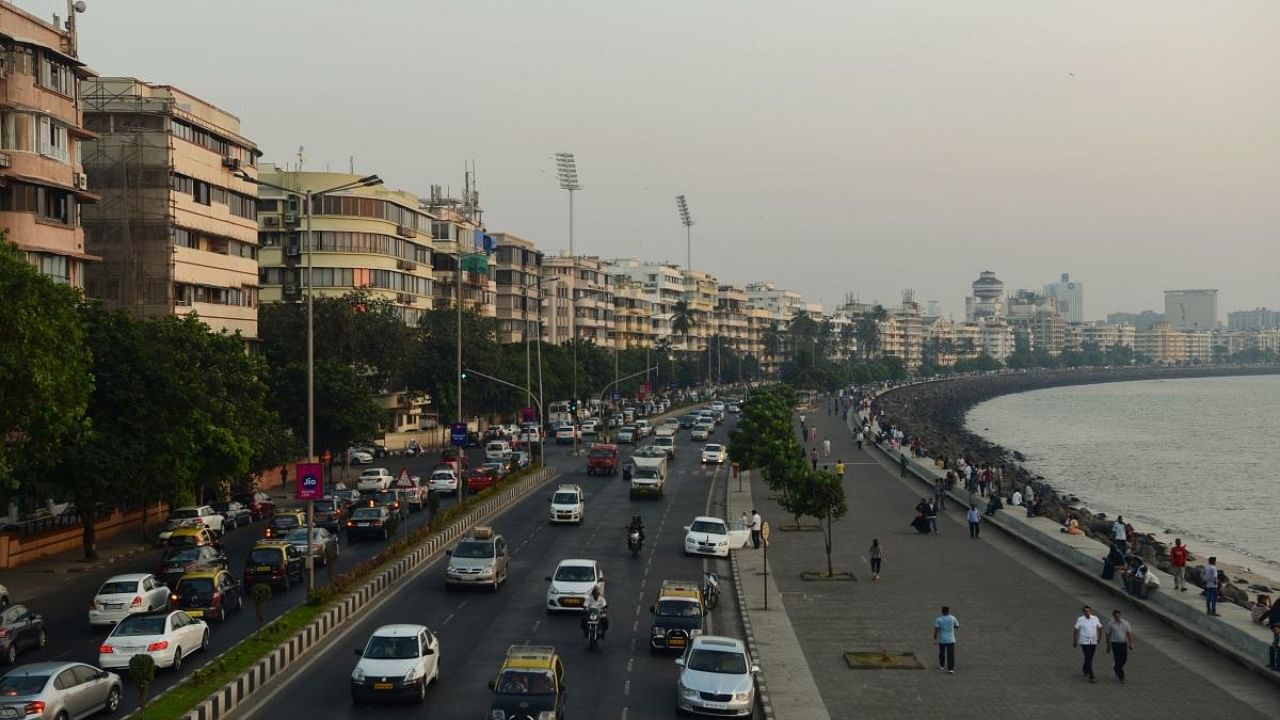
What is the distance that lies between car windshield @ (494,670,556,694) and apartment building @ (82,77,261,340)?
Answer: 168 ft

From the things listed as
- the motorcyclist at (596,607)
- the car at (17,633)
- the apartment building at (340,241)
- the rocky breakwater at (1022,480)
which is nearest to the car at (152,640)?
the car at (17,633)

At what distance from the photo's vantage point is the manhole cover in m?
28.7

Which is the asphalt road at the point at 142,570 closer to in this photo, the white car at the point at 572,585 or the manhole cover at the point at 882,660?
the white car at the point at 572,585

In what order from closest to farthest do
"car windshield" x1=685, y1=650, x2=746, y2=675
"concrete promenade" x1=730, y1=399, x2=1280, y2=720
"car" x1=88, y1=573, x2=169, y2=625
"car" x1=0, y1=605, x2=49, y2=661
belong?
"car windshield" x1=685, y1=650, x2=746, y2=675
"concrete promenade" x1=730, y1=399, x2=1280, y2=720
"car" x1=0, y1=605, x2=49, y2=661
"car" x1=88, y1=573, x2=169, y2=625

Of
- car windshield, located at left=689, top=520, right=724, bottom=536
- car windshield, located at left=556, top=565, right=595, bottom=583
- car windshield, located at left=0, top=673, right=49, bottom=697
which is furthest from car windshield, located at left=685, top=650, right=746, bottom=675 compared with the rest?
car windshield, located at left=689, top=520, right=724, bottom=536

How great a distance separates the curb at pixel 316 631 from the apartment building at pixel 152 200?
24.9 metres

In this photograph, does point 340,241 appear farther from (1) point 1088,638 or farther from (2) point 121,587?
(1) point 1088,638

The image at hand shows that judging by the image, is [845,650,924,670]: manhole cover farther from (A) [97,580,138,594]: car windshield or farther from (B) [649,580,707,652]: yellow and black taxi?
(A) [97,580,138,594]: car windshield

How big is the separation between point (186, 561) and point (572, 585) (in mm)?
12904

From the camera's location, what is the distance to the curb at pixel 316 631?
2394 centimetres

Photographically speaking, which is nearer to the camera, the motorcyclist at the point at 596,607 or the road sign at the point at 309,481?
the motorcyclist at the point at 596,607

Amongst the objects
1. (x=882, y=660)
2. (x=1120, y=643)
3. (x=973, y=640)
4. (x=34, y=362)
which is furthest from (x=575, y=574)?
(x=34, y=362)

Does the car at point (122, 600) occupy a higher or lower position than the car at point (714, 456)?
higher

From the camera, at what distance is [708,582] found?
1433 inches
